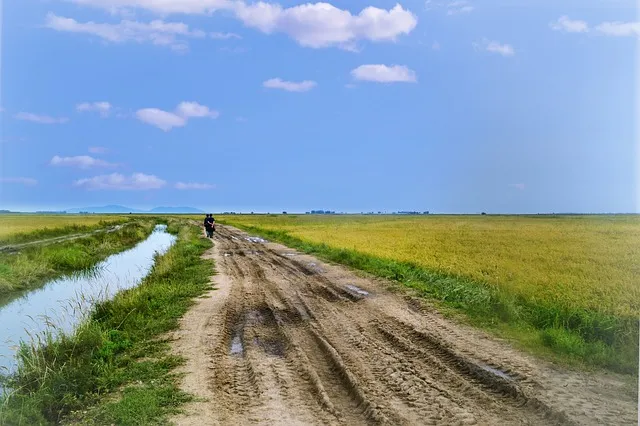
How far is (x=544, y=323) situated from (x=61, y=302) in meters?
12.3

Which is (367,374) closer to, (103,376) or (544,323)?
(103,376)

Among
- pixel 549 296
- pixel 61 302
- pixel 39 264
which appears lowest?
pixel 61 302

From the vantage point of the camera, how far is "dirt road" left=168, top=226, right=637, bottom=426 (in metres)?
5.32

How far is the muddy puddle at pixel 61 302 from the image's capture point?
9.78m

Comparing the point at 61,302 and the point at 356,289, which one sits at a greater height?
A: the point at 356,289

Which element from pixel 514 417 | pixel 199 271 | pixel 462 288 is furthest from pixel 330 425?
pixel 199 271

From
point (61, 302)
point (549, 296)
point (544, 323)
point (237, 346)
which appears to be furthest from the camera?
point (61, 302)

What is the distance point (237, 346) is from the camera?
817cm

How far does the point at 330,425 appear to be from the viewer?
5066mm

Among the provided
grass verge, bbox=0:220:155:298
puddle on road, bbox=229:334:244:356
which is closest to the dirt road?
puddle on road, bbox=229:334:244:356

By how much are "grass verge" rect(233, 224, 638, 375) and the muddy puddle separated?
755 cm

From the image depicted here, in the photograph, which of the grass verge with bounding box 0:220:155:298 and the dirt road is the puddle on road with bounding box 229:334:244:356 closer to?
the dirt road

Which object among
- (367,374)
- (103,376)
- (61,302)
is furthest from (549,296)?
A: (61,302)

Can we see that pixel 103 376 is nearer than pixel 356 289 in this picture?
Yes
